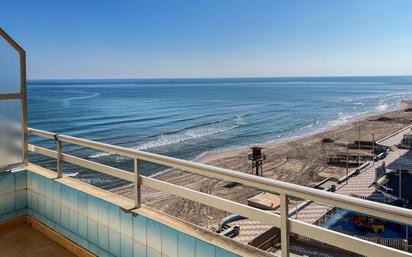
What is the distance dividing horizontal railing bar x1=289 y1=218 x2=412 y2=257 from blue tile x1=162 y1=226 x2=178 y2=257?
0.81 meters

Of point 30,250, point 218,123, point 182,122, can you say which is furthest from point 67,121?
point 30,250

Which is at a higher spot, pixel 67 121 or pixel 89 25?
pixel 89 25

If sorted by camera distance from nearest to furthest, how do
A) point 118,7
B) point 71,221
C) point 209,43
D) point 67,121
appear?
1. point 71,221
2. point 67,121
3. point 118,7
4. point 209,43

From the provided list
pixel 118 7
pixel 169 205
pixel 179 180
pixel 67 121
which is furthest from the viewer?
pixel 118 7

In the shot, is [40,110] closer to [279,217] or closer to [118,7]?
[118,7]

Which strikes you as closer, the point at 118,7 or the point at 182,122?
the point at 182,122

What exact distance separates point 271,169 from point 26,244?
20.1 metres

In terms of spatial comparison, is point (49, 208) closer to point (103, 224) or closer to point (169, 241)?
point (103, 224)

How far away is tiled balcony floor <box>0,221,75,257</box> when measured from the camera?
3223mm

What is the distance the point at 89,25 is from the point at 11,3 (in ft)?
62.8

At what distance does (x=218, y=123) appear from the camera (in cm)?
3966

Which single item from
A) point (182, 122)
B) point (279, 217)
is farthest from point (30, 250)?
point (182, 122)

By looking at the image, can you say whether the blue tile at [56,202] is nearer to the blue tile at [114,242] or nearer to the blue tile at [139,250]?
the blue tile at [114,242]

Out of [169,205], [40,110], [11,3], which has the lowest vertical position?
[169,205]
